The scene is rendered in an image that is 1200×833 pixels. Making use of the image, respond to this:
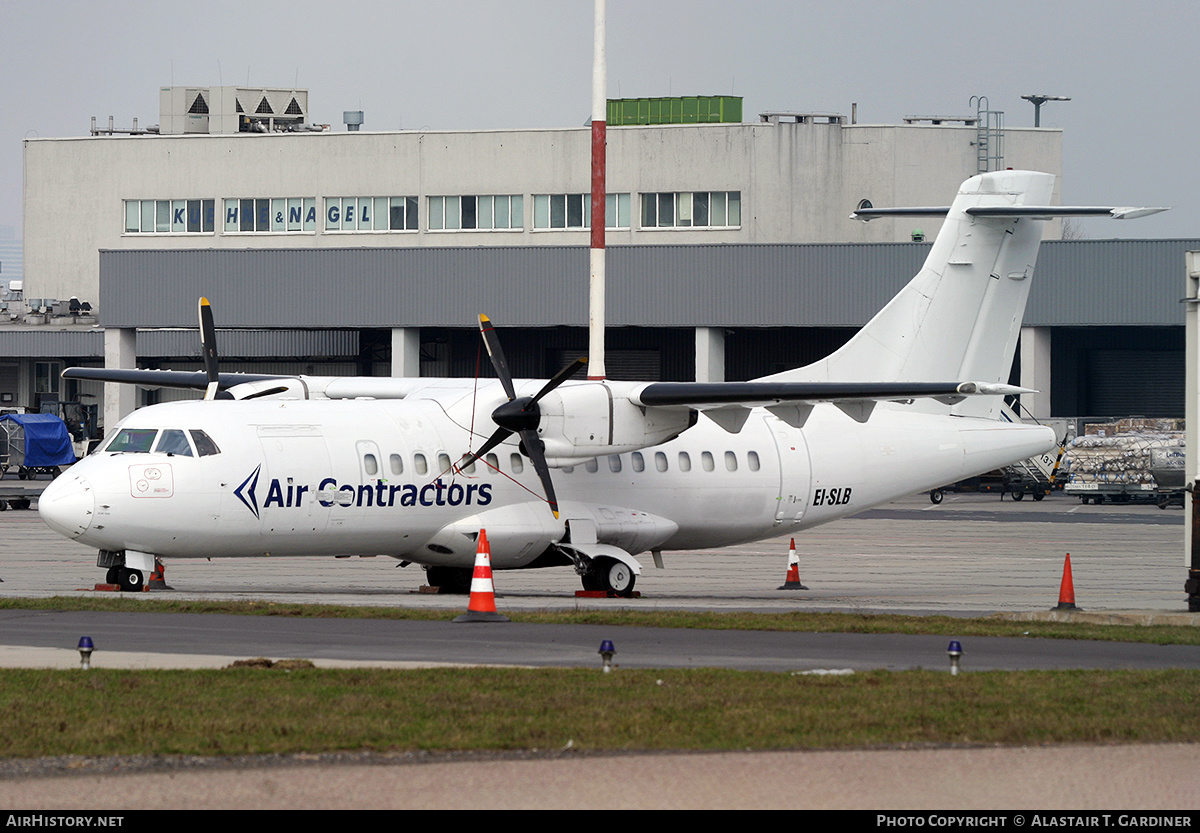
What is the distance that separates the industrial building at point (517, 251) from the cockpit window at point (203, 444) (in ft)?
134

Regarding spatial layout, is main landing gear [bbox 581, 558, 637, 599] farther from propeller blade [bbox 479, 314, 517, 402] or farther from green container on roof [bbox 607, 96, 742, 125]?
green container on roof [bbox 607, 96, 742, 125]

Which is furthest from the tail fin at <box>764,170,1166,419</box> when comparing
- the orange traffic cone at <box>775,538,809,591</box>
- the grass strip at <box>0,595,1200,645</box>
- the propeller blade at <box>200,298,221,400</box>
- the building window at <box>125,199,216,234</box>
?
the building window at <box>125,199,216,234</box>

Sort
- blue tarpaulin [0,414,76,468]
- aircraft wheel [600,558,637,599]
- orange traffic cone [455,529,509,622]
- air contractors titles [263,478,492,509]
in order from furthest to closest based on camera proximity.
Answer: blue tarpaulin [0,414,76,468]
aircraft wheel [600,558,637,599]
air contractors titles [263,478,492,509]
orange traffic cone [455,529,509,622]

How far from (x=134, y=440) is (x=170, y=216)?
2125 inches

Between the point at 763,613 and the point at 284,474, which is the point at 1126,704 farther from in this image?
the point at 284,474

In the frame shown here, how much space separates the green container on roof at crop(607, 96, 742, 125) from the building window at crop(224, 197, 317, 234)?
609 inches

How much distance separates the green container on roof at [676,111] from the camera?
68938 mm

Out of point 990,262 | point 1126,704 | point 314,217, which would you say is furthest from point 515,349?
point 1126,704

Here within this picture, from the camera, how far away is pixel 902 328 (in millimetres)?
26781

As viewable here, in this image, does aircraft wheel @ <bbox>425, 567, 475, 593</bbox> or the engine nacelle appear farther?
aircraft wheel @ <bbox>425, 567, 475, 593</bbox>

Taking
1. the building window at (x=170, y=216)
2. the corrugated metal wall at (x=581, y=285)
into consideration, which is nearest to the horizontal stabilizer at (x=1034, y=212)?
the corrugated metal wall at (x=581, y=285)

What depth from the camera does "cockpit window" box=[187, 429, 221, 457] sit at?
835 inches
